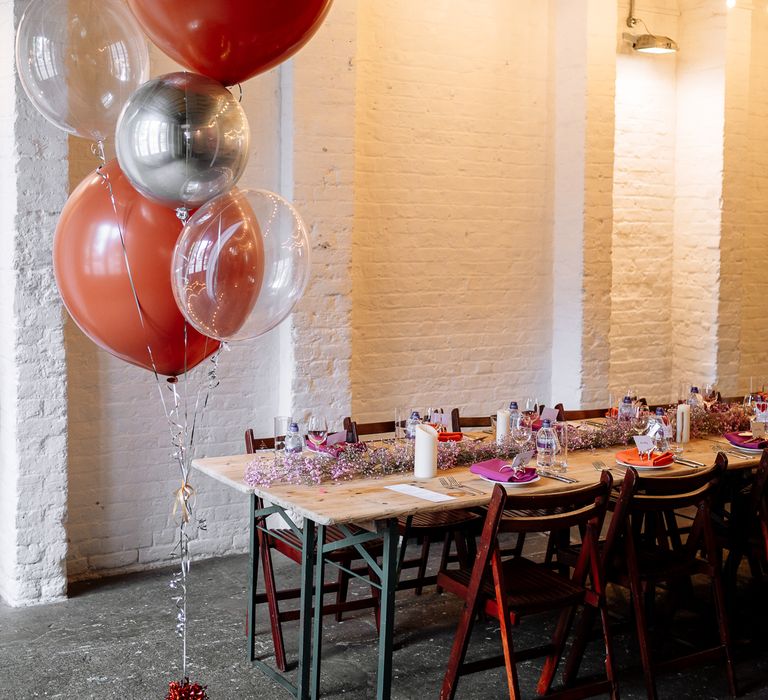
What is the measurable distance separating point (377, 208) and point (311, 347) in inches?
41.3

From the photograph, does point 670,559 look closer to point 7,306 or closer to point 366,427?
point 366,427

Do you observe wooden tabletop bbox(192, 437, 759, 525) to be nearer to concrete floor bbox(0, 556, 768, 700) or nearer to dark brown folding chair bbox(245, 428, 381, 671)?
dark brown folding chair bbox(245, 428, 381, 671)

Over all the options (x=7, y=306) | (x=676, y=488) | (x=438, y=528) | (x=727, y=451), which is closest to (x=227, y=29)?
(x=676, y=488)

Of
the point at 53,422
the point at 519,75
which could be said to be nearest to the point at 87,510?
the point at 53,422

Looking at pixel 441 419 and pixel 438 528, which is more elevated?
pixel 441 419

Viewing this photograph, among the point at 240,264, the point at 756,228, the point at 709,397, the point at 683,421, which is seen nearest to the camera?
the point at 240,264

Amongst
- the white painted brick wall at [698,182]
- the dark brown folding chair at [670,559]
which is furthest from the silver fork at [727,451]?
the white painted brick wall at [698,182]

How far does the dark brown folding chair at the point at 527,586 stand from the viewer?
3.42 m

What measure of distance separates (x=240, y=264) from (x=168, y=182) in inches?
10.9

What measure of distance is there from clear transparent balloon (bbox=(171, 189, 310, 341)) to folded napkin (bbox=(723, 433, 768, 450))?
2611mm

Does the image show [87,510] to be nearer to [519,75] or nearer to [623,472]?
[623,472]

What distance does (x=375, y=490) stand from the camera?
375 cm

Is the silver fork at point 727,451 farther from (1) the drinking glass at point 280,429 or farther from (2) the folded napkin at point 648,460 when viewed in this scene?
(1) the drinking glass at point 280,429

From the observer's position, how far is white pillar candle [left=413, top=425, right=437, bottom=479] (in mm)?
3992
